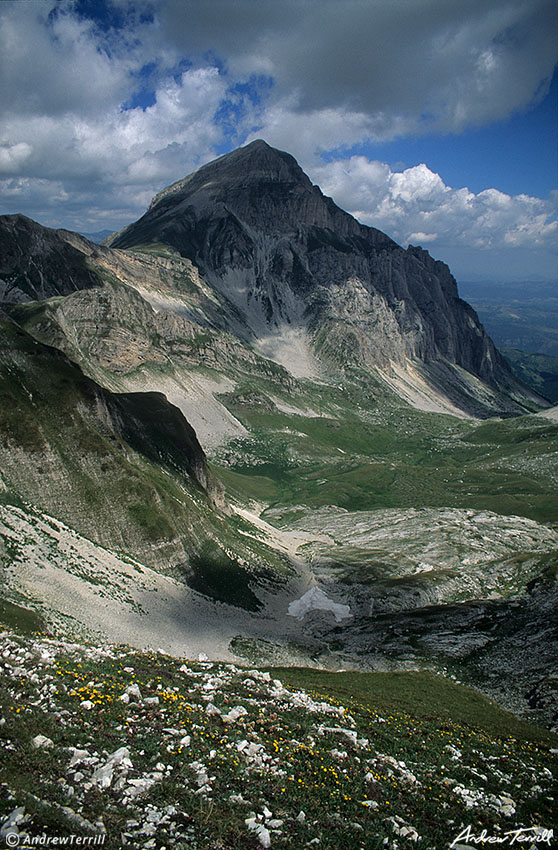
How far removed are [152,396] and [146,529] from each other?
55760mm

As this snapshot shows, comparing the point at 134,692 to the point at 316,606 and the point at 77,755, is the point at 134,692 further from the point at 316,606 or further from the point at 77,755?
the point at 316,606

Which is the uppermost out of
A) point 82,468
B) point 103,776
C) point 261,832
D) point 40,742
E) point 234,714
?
point 82,468

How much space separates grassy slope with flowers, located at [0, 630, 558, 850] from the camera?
13406mm

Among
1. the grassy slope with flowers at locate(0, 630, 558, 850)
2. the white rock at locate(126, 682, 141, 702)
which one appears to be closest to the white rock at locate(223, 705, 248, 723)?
the grassy slope with flowers at locate(0, 630, 558, 850)

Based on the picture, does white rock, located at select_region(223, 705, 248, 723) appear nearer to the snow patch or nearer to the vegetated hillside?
the vegetated hillside

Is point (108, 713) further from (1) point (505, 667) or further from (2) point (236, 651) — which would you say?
(1) point (505, 667)

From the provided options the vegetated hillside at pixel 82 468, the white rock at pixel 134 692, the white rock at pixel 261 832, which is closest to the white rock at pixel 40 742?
the white rock at pixel 134 692

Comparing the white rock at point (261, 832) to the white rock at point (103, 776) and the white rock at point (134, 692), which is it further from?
the white rock at point (134, 692)

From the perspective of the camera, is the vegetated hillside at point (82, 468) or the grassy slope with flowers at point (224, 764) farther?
the vegetated hillside at point (82, 468)

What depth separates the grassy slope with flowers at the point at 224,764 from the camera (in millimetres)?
13406

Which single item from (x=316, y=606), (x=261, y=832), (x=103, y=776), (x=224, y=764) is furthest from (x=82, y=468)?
(x=261, y=832)

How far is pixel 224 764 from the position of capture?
17.4 metres

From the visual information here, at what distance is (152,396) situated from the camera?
117000 millimetres

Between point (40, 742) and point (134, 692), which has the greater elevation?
point (40, 742)
